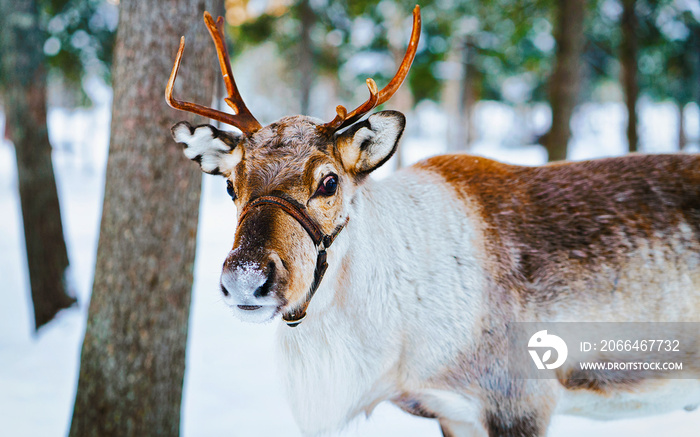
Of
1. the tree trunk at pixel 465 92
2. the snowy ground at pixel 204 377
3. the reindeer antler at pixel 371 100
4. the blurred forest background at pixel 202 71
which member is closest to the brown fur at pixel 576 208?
the reindeer antler at pixel 371 100

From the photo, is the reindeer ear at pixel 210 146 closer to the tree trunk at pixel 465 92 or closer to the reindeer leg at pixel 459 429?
the reindeer leg at pixel 459 429

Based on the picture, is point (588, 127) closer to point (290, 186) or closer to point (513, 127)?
point (513, 127)

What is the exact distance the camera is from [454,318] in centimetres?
262

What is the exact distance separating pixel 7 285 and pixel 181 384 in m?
6.17

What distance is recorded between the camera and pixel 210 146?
2.53 m

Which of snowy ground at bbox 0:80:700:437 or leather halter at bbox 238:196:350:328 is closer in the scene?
leather halter at bbox 238:196:350:328

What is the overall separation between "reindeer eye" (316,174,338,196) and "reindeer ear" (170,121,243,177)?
416 mm

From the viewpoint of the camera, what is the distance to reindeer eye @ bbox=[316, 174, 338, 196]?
230cm

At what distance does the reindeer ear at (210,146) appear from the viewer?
8.09ft

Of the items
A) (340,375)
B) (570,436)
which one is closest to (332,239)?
(340,375)

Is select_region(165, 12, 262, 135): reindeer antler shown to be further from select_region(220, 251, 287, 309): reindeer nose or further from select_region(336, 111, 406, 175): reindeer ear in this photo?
select_region(220, 251, 287, 309): reindeer nose

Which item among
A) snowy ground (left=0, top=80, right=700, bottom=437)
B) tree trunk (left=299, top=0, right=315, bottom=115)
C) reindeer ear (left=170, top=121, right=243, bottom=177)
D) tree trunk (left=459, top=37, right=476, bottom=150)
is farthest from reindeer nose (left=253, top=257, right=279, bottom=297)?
tree trunk (left=459, top=37, right=476, bottom=150)
